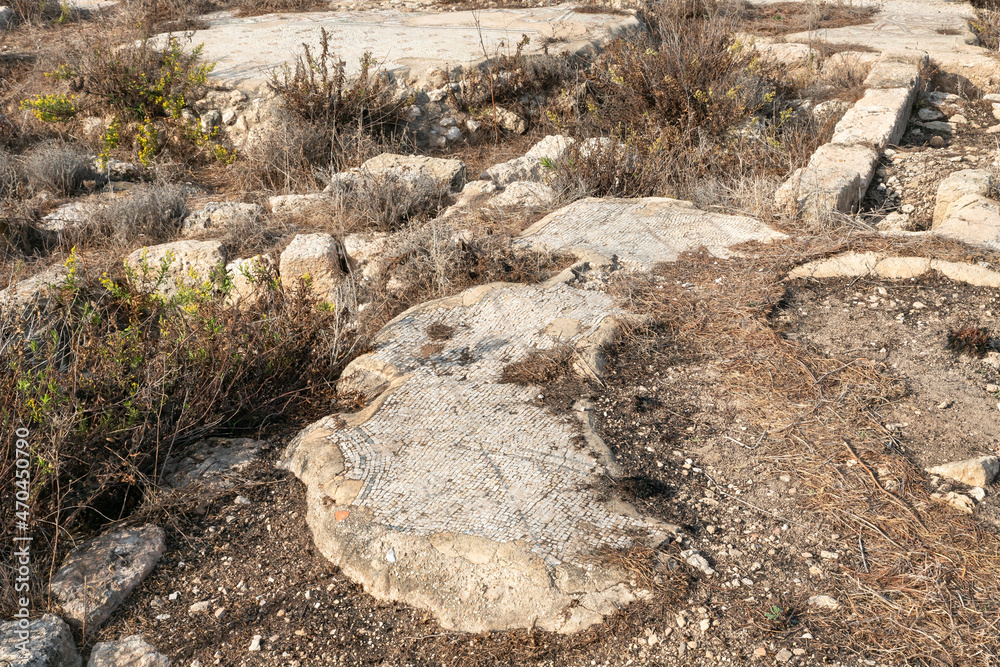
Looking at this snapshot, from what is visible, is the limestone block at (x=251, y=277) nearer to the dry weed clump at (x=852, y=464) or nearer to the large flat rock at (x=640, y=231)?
the large flat rock at (x=640, y=231)

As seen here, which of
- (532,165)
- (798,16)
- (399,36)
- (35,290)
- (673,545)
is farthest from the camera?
(798,16)

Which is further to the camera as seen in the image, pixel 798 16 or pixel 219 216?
pixel 798 16

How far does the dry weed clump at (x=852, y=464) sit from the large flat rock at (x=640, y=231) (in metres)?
0.23

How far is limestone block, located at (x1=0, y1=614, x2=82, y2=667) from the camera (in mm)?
2398

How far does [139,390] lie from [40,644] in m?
1.02

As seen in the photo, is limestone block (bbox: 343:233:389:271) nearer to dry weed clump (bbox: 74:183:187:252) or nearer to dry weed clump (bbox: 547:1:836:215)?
dry weed clump (bbox: 547:1:836:215)

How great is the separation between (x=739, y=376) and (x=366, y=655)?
6.47 ft

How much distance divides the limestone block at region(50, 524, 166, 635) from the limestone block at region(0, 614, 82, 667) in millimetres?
65

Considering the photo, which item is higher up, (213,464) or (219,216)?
(219,216)

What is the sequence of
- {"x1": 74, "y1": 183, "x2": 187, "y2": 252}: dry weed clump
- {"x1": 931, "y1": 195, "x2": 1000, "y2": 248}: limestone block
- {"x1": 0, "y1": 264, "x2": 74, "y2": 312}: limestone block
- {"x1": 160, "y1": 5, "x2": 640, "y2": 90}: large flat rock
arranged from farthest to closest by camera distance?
{"x1": 160, "y1": 5, "x2": 640, "y2": 90}: large flat rock → {"x1": 74, "y1": 183, "x2": 187, "y2": 252}: dry weed clump → {"x1": 931, "y1": 195, "x2": 1000, "y2": 248}: limestone block → {"x1": 0, "y1": 264, "x2": 74, "y2": 312}: limestone block

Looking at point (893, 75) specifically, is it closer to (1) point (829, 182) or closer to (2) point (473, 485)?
(1) point (829, 182)

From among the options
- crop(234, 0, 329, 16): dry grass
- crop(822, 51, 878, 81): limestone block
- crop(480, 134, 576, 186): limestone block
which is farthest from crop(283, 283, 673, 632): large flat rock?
crop(234, 0, 329, 16): dry grass

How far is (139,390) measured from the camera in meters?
3.13

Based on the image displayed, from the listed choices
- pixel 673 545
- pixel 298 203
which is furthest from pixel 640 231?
pixel 298 203
